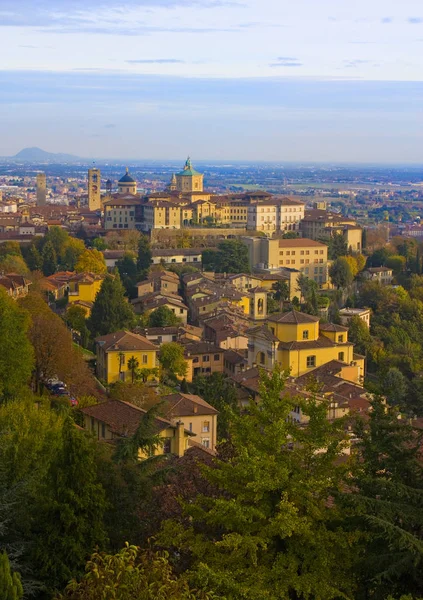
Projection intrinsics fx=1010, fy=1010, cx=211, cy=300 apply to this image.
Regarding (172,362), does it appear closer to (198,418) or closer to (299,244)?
(198,418)

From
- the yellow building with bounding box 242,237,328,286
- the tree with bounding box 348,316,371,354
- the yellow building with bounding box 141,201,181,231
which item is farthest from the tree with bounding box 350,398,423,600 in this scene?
the yellow building with bounding box 141,201,181,231

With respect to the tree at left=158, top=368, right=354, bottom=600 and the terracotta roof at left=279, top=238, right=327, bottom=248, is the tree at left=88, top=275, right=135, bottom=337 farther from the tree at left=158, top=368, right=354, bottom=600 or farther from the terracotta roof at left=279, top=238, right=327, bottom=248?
the tree at left=158, top=368, right=354, bottom=600

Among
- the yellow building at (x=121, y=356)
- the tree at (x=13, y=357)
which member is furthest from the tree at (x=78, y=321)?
the tree at (x=13, y=357)

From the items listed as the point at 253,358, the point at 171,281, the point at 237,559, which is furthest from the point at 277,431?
the point at 171,281

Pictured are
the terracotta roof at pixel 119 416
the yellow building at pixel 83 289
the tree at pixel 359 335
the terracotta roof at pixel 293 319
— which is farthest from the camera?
the tree at pixel 359 335

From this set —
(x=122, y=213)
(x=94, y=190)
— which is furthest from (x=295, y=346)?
(x=94, y=190)

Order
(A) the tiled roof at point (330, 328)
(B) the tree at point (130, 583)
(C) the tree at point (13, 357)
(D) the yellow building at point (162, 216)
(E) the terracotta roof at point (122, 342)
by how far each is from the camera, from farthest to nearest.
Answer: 1. (D) the yellow building at point (162, 216)
2. (A) the tiled roof at point (330, 328)
3. (E) the terracotta roof at point (122, 342)
4. (C) the tree at point (13, 357)
5. (B) the tree at point (130, 583)

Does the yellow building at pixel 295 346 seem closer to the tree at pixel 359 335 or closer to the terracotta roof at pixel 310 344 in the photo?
the terracotta roof at pixel 310 344
